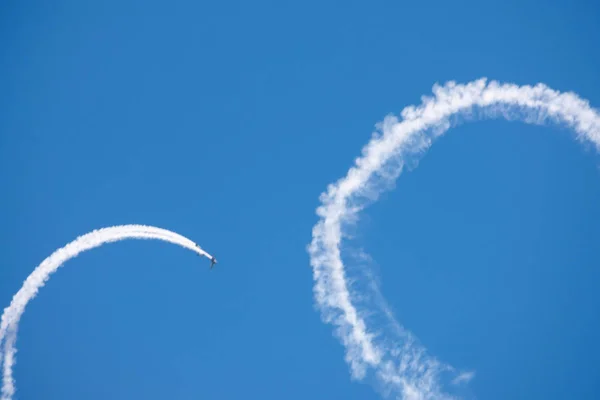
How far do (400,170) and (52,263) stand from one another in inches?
648

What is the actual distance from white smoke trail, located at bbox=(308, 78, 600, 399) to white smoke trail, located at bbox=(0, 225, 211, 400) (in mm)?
6180

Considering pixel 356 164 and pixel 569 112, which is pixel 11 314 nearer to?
pixel 356 164

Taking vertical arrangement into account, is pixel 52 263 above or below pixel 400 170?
below

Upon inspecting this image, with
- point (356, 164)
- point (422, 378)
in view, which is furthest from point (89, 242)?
point (422, 378)

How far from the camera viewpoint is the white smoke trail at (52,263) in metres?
21.3

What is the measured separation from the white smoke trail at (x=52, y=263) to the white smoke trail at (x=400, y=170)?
6.18 meters

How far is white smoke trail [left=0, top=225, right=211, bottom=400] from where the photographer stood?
69.8 feet

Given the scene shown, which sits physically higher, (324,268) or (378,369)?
(324,268)

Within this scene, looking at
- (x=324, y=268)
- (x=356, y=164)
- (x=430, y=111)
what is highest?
(x=430, y=111)

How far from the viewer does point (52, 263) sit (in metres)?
21.6

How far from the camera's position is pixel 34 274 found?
71.3ft

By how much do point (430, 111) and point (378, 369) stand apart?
11.1m

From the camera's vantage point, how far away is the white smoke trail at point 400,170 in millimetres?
19438

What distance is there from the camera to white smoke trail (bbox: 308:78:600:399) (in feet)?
63.8
